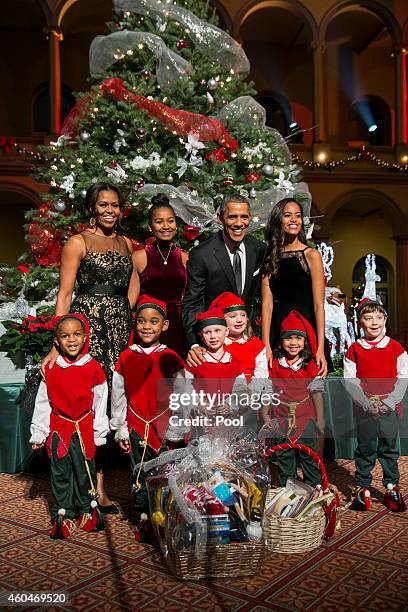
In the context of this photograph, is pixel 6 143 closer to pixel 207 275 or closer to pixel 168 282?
pixel 168 282

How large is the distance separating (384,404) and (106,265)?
6.73 ft

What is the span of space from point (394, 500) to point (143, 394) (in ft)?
5.99

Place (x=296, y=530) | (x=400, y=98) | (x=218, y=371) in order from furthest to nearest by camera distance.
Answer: (x=400, y=98) → (x=218, y=371) → (x=296, y=530)

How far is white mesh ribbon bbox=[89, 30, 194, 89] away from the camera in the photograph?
21.6 feet

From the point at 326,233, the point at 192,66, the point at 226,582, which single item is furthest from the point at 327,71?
the point at 226,582

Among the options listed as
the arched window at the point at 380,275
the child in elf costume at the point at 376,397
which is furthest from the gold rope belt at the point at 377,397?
the arched window at the point at 380,275

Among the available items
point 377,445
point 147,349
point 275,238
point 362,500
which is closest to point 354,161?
point 275,238

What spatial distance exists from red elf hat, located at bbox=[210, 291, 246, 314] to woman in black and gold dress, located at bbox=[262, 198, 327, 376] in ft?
1.52

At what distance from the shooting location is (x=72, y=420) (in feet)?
11.5

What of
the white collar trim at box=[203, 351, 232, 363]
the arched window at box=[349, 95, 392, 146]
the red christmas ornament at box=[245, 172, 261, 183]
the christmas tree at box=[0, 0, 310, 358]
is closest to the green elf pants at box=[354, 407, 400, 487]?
the white collar trim at box=[203, 351, 232, 363]

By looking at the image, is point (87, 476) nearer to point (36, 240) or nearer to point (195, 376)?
point (195, 376)

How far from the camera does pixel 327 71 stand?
1905cm

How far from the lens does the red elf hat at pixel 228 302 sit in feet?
11.6

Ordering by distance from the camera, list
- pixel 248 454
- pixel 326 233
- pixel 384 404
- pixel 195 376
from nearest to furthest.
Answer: pixel 248 454 < pixel 195 376 < pixel 384 404 < pixel 326 233
